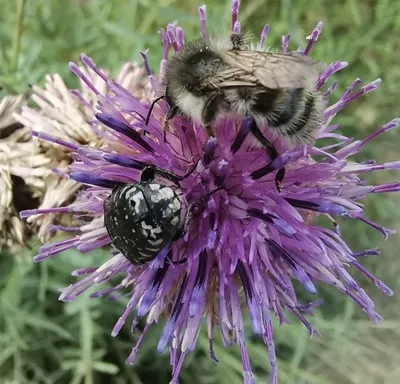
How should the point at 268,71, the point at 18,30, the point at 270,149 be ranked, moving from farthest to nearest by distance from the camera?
1. the point at 18,30
2. the point at 270,149
3. the point at 268,71

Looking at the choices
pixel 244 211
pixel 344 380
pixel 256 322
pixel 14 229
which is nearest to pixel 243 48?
pixel 244 211

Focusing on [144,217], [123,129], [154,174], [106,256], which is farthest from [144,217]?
[106,256]

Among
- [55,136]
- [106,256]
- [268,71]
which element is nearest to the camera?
[268,71]

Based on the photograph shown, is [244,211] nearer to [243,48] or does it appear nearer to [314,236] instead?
[314,236]

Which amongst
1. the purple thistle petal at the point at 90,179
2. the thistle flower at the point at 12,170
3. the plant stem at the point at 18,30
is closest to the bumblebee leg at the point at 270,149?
the purple thistle petal at the point at 90,179

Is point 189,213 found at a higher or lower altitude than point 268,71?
lower

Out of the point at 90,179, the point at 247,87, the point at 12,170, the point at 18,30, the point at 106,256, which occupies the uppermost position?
the point at 247,87

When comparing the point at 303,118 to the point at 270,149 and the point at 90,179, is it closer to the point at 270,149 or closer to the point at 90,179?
the point at 270,149
